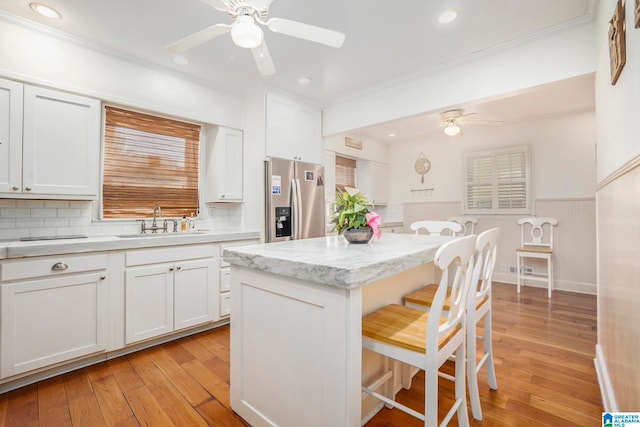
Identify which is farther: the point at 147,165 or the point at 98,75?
the point at 147,165

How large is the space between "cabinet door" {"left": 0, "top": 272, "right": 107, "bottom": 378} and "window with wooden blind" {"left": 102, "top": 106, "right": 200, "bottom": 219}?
88cm

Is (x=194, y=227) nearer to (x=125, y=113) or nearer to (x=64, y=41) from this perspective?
(x=125, y=113)

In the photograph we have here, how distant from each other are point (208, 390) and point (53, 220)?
6.46 feet

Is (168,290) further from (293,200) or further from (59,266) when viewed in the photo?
(293,200)

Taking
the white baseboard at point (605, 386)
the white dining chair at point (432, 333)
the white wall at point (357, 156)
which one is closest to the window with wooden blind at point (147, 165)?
the white wall at point (357, 156)

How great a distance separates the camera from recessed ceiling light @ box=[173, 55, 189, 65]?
2.75 meters

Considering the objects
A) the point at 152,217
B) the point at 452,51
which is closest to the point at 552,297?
the point at 452,51

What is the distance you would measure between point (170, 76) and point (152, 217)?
1484 mm

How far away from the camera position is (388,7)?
2082 millimetres

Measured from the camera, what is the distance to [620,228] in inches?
51.0

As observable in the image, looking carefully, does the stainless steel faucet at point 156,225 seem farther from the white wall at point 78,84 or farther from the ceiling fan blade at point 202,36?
the ceiling fan blade at point 202,36

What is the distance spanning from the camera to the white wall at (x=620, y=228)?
42.1 inches
